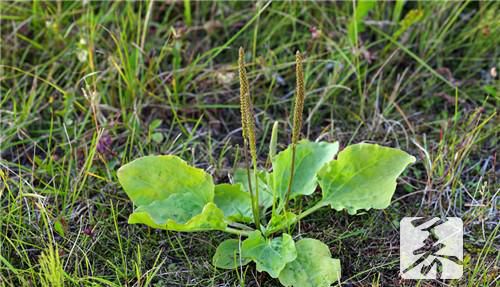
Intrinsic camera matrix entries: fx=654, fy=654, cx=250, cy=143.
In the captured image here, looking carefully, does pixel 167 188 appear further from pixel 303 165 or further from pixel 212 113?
pixel 212 113

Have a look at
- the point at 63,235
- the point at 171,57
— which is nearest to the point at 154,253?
the point at 63,235

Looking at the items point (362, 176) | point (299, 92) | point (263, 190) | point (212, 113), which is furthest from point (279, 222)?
point (212, 113)

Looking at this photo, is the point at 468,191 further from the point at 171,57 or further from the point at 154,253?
the point at 171,57
